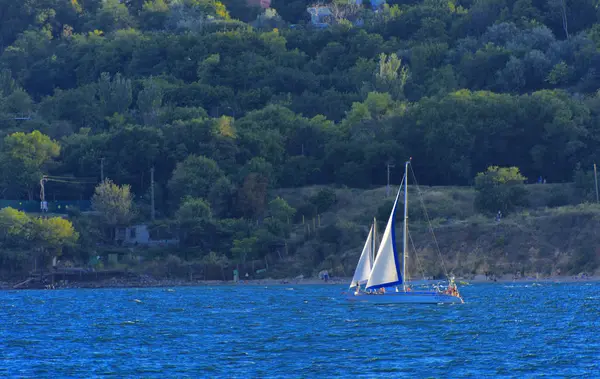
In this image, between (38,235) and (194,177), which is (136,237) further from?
(38,235)

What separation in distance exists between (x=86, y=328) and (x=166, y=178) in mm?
57646

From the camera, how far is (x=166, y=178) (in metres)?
125

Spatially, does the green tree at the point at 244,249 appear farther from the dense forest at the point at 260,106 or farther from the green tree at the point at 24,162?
the green tree at the point at 24,162

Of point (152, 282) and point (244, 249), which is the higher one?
point (244, 249)

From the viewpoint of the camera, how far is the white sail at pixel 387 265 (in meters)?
72.8

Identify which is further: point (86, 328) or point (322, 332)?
point (86, 328)

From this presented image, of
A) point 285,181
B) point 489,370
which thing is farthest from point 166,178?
Result: point 489,370

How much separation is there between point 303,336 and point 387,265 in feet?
44.8

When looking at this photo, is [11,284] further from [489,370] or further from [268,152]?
[489,370]

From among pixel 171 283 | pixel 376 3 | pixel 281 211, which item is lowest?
pixel 171 283

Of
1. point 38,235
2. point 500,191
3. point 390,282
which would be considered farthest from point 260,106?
point 390,282

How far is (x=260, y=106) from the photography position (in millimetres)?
149375

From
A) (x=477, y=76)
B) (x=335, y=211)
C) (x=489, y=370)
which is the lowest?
(x=489, y=370)

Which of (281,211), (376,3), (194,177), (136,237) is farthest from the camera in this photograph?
(376,3)
